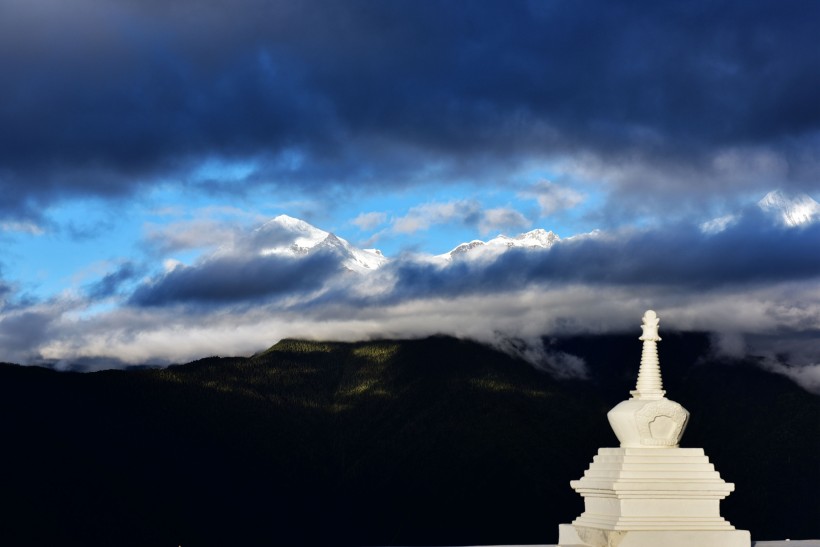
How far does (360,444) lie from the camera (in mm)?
67938

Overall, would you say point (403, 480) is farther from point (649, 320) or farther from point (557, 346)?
point (649, 320)

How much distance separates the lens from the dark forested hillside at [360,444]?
58.4 m

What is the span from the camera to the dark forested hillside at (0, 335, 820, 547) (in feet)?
192

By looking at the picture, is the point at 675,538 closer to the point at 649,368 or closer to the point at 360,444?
the point at 649,368

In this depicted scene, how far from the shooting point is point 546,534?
5506cm

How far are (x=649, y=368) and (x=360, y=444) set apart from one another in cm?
5093

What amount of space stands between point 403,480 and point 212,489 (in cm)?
1022

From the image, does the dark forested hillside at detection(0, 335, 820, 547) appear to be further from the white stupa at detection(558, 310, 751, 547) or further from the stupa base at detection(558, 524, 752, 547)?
the stupa base at detection(558, 524, 752, 547)

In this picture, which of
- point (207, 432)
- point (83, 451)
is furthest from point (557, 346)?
point (83, 451)

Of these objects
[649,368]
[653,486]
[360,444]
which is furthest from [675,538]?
[360,444]

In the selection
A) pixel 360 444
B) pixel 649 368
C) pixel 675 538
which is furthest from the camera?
pixel 360 444

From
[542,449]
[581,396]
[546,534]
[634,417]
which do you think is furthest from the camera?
[581,396]

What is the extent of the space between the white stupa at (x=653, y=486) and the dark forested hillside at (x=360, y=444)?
3755 centimetres

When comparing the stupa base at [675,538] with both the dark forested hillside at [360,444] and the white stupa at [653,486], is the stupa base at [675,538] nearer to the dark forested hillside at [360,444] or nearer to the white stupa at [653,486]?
the white stupa at [653,486]
